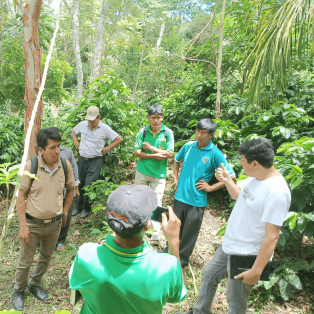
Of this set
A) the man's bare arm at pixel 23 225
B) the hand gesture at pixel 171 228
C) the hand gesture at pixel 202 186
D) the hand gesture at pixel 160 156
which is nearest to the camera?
the hand gesture at pixel 171 228

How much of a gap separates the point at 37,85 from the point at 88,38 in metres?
23.4

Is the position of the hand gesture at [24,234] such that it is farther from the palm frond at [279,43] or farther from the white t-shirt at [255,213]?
the palm frond at [279,43]

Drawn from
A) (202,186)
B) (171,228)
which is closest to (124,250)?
(171,228)

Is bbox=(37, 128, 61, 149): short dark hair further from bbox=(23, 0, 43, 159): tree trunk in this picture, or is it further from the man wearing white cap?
the man wearing white cap

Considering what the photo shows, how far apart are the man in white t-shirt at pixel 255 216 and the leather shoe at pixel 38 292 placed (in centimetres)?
198

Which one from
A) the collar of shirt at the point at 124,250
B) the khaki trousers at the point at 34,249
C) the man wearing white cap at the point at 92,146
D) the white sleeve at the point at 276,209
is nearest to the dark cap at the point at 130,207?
the collar of shirt at the point at 124,250

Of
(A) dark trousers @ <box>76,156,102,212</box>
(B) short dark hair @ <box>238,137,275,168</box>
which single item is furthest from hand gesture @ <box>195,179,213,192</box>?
(A) dark trousers @ <box>76,156,102,212</box>

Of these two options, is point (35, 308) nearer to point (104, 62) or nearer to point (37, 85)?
point (37, 85)

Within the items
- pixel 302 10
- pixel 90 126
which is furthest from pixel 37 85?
pixel 302 10

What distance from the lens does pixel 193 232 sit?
3287 millimetres

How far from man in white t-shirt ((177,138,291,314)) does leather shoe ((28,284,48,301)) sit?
1.98 m

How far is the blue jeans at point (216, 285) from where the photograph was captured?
2160mm

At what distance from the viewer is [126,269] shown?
1.16 meters

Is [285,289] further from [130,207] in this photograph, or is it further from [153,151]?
[130,207]
